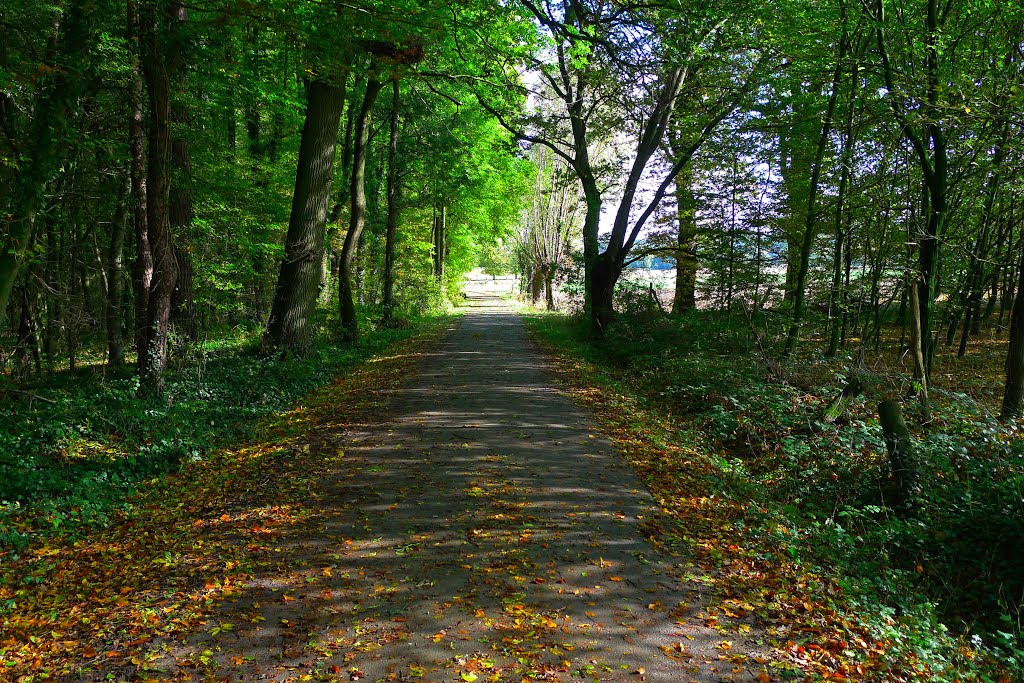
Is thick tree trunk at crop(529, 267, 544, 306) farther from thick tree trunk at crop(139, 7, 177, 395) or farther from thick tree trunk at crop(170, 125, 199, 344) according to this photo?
thick tree trunk at crop(139, 7, 177, 395)

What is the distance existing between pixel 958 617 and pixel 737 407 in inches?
188

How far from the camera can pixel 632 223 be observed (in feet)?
58.3

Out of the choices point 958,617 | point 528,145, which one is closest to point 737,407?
point 958,617

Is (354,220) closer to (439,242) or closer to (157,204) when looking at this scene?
(157,204)

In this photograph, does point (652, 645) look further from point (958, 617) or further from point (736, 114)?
point (736, 114)

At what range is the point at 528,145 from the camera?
66.3 feet

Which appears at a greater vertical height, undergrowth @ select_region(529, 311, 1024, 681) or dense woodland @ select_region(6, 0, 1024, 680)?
dense woodland @ select_region(6, 0, 1024, 680)

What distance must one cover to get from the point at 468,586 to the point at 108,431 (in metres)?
5.00

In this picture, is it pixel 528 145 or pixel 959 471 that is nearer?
pixel 959 471

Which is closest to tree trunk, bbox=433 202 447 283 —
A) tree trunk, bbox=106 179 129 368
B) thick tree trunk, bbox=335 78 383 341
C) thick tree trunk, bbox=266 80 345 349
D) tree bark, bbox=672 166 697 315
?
thick tree trunk, bbox=335 78 383 341

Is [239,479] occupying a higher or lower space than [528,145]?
lower

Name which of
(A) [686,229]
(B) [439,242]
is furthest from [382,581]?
(B) [439,242]

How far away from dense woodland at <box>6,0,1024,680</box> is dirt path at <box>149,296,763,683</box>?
1606 millimetres

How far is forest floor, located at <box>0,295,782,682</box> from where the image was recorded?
347 cm
